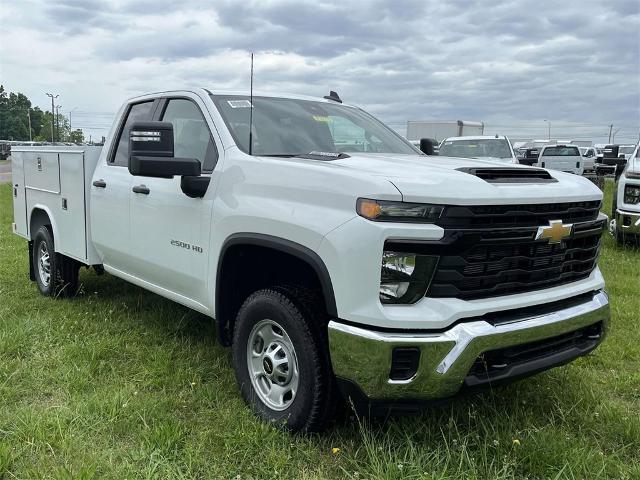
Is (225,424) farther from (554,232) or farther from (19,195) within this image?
(19,195)

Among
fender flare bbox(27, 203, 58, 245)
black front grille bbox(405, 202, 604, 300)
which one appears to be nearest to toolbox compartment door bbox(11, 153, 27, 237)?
fender flare bbox(27, 203, 58, 245)

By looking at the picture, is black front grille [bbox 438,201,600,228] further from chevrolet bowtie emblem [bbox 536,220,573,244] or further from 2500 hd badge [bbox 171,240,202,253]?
2500 hd badge [bbox 171,240,202,253]

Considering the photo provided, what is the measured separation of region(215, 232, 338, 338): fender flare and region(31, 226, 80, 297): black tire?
2.86 meters

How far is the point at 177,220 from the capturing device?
3.83 m

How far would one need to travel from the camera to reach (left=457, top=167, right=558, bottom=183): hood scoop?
9.64ft

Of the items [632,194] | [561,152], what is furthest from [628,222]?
[561,152]

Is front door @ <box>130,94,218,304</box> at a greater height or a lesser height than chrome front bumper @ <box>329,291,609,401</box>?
greater

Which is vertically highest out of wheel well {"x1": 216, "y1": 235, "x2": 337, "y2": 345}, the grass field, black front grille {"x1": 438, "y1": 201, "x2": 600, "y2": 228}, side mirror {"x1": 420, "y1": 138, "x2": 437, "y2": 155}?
side mirror {"x1": 420, "y1": 138, "x2": 437, "y2": 155}

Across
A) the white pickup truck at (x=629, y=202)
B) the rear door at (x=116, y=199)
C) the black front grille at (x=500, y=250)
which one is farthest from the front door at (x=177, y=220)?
the white pickup truck at (x=629, y=202)

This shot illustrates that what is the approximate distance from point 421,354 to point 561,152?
2516 centimetres

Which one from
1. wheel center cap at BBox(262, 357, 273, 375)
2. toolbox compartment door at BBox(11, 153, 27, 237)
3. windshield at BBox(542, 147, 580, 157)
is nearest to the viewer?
wheel center cap at BBox(262, 357, 273, 375)

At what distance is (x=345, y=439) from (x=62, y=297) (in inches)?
152

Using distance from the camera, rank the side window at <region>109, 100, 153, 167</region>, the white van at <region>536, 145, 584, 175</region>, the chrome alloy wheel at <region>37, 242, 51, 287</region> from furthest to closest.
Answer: the white van at <region>536, 145, 584, 175</region>, the chrome alloy wheel at <region>37, 242, 51, 287</region>, the side window at <region>109, 100, 153, 167</region>

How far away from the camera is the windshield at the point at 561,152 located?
987 inches
